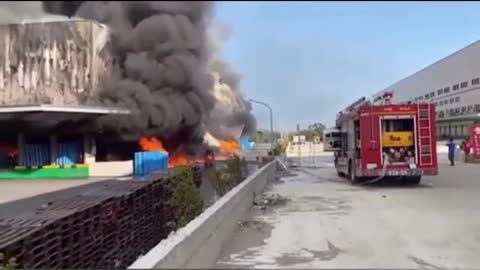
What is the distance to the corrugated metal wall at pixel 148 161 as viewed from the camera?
2528 centimetres

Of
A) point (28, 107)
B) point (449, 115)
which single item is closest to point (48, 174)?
point (28, 107)

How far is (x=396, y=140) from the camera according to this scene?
1888cm

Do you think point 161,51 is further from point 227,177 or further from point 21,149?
point 21,149

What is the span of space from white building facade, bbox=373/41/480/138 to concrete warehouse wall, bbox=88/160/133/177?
551 inches

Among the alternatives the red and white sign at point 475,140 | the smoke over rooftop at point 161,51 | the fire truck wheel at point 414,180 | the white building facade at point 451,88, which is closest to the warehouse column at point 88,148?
the smoke over rooftop at point 161,51

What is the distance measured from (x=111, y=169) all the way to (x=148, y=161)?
5597 millimetres

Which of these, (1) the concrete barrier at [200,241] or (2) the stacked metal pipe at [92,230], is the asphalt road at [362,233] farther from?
(2) the stacked metal pipe at [92,230]

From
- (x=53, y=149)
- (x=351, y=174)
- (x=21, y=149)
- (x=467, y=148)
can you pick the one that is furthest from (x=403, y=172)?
(x=21, y=149)

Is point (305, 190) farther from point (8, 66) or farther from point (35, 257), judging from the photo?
point (35, 257)

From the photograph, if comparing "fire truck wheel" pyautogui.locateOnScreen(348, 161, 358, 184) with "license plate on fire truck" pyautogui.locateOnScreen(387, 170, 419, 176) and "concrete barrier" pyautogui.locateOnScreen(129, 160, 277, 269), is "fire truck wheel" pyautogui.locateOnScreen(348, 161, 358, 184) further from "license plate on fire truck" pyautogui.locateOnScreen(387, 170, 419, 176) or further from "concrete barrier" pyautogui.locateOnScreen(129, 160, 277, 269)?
"concrete barrier" pyautogui.locateOnScreen(129, 160, 277, 269)

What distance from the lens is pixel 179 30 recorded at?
397 cm

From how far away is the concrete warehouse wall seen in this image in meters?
31.7

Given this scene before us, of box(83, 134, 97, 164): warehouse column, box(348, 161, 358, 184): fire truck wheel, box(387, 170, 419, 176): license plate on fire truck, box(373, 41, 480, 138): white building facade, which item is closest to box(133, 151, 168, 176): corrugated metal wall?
box(83, 134, 97, 164): warehouse column

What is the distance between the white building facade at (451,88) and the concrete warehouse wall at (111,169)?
551 inches
